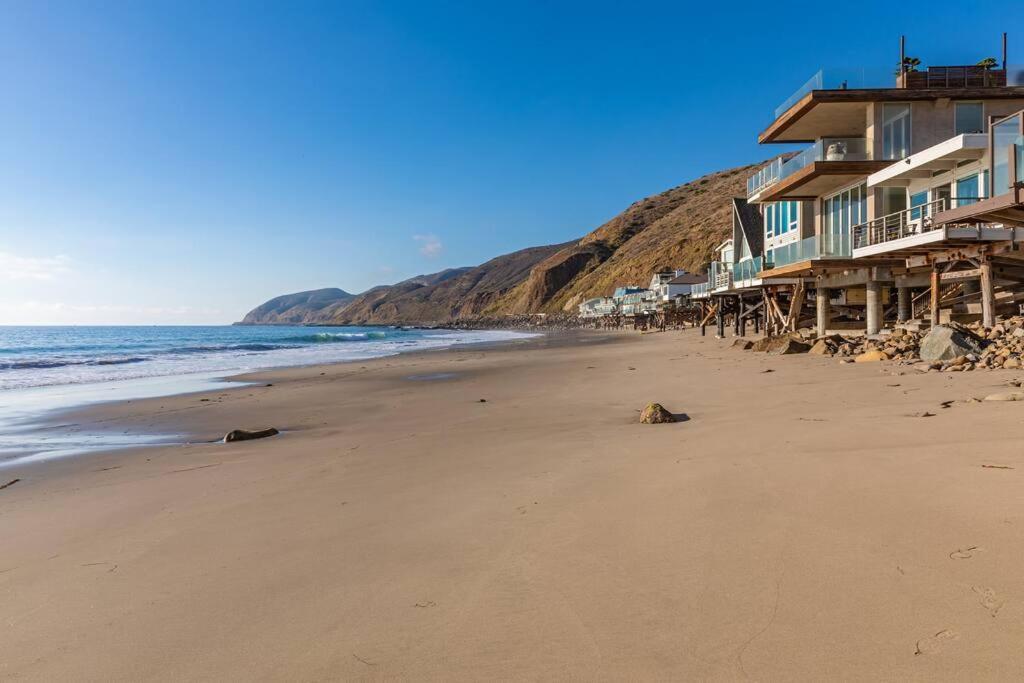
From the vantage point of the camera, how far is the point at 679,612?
2760 mm

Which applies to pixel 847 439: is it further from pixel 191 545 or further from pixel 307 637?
pixel 191 545

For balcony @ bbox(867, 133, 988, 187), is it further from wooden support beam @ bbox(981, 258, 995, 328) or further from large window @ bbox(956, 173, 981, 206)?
wooden support beam @ bbox(981, 258, 995, 328)

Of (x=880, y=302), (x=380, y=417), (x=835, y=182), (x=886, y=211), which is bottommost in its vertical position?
(x=380, y=417)

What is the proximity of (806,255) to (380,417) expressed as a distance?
1588cm

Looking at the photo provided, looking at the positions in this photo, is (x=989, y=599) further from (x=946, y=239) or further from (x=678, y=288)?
(x=678, y=288)

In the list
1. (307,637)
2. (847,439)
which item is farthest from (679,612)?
(847,439)

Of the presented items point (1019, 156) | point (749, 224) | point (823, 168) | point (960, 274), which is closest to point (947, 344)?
point (1019, 156)

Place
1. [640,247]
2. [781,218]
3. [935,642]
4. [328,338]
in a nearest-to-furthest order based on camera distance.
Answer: [935,642]
[781,218]
[328,338]
[640,247]

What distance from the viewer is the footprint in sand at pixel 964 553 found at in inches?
118

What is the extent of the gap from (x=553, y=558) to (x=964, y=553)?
2058 millimetres

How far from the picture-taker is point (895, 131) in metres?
19.8

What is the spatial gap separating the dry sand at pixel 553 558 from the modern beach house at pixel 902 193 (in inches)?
345

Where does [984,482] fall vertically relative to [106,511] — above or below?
above

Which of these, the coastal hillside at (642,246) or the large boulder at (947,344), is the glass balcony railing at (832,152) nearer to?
the large boulder at (947,344)
